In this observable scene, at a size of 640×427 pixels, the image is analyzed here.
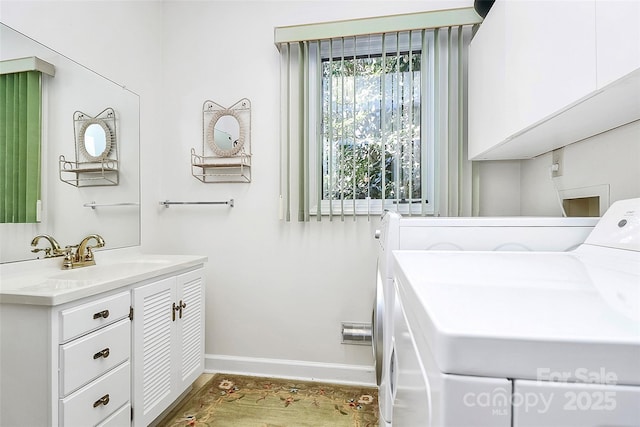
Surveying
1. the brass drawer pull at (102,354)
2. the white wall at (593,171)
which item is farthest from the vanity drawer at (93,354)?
the white wall at (593,171)

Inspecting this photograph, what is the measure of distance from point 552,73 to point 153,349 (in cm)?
194

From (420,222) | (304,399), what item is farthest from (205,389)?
(420,222)

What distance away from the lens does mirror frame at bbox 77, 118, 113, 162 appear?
1.72 m

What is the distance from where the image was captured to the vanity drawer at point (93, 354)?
43.0 inches

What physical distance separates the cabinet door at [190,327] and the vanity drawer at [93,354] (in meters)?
0.39

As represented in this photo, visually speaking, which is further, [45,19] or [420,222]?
[45,19]

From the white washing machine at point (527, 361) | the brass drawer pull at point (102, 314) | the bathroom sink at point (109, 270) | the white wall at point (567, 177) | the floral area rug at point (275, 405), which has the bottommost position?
the floral area rug at point (275, 405)

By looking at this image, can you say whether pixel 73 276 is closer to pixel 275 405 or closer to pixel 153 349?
pixel 153 349

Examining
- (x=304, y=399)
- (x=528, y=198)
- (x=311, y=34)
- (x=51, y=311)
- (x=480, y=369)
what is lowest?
(x=304, y=399)

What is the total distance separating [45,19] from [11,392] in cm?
164

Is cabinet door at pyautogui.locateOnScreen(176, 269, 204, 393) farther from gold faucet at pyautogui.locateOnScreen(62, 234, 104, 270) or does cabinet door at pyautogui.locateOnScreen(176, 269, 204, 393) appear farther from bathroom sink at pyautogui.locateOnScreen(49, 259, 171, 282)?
gold faucet at pyautogui.locateOnScreen(62, 234, 104, 270)

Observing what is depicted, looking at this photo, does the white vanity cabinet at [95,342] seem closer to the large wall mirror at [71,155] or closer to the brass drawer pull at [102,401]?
the brass drawer pull at [102,401]

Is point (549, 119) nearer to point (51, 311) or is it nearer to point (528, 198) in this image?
point (528, 198)

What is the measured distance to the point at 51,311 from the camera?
1.05 m
